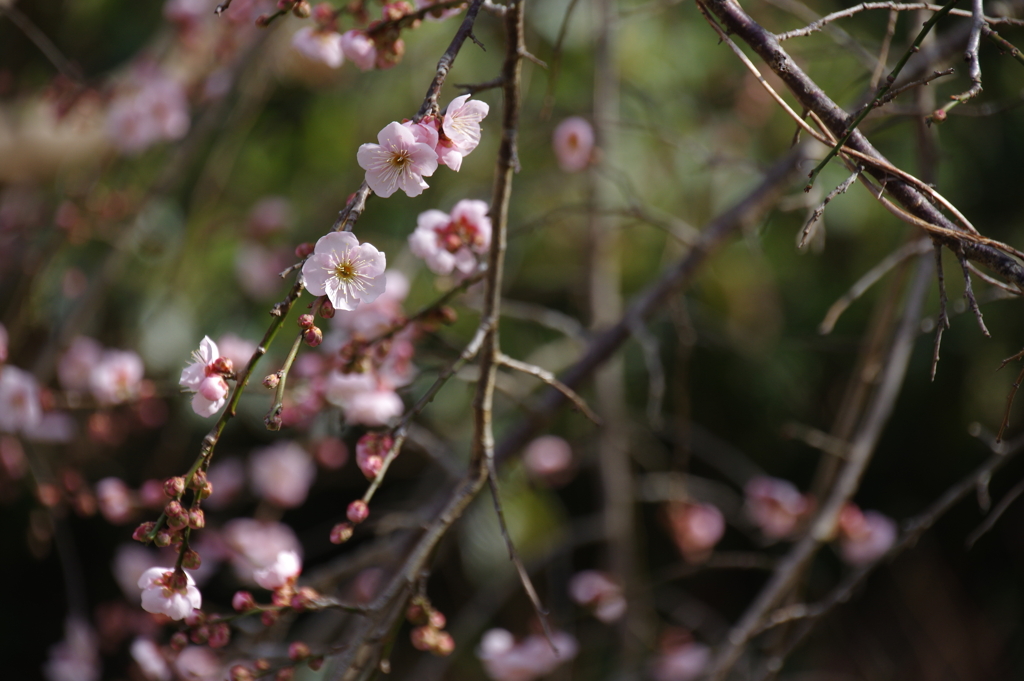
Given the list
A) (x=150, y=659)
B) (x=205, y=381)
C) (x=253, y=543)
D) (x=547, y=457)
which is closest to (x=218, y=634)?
(x=205, y=381)

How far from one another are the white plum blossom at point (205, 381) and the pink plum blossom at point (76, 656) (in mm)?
1057

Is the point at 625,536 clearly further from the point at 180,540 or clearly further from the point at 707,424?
the point at 180,540

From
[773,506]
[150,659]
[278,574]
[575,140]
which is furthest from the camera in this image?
[773,506]

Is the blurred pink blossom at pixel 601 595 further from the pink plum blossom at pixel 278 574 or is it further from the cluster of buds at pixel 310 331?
the cluster of buds at pixel 310 331

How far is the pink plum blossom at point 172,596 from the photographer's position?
624 millimetres

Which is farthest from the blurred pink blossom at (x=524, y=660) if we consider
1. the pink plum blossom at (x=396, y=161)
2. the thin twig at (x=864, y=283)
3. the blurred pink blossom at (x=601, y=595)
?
the pink plum blossom at (x=396, y=161)

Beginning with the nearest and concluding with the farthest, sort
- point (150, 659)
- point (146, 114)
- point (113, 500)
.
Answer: point (150, 659), point (113, 500), point (146, 114)

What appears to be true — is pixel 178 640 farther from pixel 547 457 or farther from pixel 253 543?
pixel 547 457

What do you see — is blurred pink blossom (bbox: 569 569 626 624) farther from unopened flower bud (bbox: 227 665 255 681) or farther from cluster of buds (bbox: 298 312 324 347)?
cluster of buds (bbox: 298 312 324 347)

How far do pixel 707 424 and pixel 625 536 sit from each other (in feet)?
3.01

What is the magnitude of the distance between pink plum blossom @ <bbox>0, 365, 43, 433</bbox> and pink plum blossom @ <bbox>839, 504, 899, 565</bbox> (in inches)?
55.9

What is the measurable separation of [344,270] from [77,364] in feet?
4.38

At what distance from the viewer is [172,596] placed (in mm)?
629

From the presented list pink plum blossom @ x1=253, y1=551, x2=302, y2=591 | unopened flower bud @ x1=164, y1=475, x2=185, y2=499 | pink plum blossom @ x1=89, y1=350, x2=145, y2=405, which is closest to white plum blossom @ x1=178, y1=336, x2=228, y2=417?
unopened flower bud @ x1=164, y1=475, x2=185, y2=499
